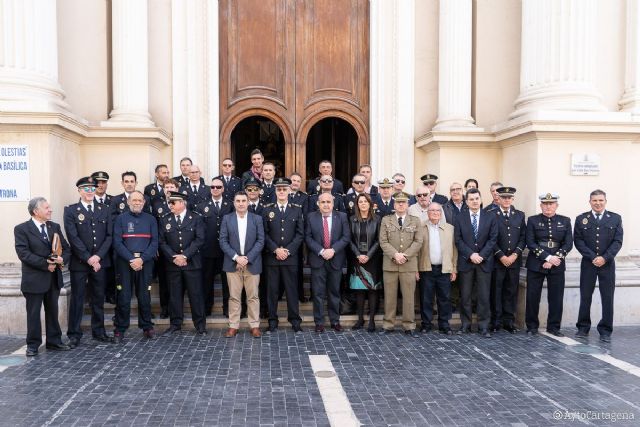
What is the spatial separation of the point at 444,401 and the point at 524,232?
11.3 ft

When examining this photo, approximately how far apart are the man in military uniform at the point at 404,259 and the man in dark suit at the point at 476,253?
0.60 m

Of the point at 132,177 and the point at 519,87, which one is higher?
the point at 519,87

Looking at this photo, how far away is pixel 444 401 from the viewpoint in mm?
4965

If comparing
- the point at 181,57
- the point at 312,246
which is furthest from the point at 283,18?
the point at 312,246

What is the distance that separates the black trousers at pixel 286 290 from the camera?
7527 mm

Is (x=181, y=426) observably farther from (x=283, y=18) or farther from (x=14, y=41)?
(x=283, y=18)

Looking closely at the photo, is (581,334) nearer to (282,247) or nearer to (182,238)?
(282,247)

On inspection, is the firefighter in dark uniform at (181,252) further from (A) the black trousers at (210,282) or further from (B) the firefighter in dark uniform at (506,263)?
(B) the firefighter in dark uniform at (506,263)

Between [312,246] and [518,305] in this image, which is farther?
[518,305]

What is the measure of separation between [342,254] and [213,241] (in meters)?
1.81

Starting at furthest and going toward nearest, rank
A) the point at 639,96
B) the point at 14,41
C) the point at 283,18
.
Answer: the point at 283,18 < the point at 639,96 < the point at 14,41

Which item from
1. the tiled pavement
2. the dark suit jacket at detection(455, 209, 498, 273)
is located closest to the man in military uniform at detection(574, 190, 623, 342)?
the tiled pavement

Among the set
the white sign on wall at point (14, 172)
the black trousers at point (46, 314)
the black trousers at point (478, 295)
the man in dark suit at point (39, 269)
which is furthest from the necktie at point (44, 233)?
the black trousers at point (478, 295)

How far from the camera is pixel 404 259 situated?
290 inches
